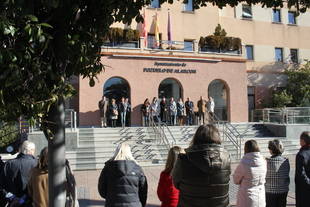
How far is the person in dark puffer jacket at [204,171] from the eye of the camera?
350 centimetres

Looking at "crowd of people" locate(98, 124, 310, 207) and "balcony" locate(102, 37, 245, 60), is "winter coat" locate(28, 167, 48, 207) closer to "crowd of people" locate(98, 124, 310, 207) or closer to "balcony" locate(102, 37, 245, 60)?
"crowd of people" locate(98, 124, 310, 207)

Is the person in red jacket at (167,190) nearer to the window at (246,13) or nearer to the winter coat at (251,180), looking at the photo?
the winter coat at (251,180)

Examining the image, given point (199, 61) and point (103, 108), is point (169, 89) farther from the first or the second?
point (103, 108)

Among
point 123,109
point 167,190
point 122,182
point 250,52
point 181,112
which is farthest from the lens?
point 250,52

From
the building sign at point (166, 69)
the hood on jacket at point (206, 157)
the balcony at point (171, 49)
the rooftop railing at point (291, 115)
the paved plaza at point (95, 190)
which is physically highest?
the balcony at point (171, 49)

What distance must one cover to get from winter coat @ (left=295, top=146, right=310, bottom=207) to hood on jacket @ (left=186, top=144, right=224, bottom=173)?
2240 mm

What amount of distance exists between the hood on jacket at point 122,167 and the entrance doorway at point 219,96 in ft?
69.3

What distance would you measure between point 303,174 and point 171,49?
18309 mm

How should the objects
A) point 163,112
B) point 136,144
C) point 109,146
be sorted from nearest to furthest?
point 109,146 → point 136,144 → point 163,112

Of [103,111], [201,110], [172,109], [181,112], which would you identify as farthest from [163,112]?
[103,111]

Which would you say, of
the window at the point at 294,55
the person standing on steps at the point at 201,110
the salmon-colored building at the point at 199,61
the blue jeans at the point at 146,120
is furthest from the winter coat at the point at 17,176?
the window at the point at 294,55

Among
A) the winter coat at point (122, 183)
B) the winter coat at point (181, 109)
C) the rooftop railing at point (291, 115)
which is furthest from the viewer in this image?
the winter coat at point (181, 109)

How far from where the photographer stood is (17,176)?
4785mm

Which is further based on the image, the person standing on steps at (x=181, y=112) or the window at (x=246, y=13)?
the window at (x=246, y=13)
